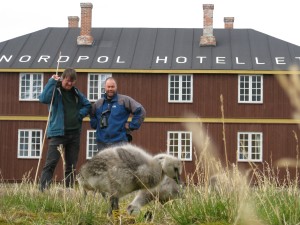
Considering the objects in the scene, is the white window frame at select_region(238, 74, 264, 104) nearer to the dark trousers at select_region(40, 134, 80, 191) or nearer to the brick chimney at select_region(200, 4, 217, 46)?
the brick chimney at select_region(200, 4, 217, 46)

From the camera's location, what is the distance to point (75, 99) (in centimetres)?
916

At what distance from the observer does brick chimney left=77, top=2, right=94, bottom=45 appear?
34.1m

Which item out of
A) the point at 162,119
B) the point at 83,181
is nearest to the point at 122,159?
the point at 83,181

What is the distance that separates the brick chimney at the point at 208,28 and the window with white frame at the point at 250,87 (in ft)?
10.2

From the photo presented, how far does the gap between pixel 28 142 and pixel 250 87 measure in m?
10.6

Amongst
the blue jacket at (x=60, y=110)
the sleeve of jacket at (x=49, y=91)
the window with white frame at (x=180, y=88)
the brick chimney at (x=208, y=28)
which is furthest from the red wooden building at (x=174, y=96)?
the sleeve of jacket at (x=49, y=91)

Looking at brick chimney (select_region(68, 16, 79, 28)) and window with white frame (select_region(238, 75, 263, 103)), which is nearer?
window with white frame (select_region(238, 75, 263, 103))

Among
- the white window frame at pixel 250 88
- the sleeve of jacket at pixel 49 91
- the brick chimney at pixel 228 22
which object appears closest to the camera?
the sleeve of jacket at pixel 49 91

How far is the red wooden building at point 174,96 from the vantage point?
30.7 m

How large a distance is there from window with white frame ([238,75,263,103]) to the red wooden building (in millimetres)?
46

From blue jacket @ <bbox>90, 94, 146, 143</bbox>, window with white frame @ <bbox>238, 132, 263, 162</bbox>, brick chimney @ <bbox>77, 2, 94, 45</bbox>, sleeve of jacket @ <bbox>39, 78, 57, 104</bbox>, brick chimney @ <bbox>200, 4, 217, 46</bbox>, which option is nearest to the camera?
sleeve of jacket @ <bbox>39, 78, 57, 104</bbox>

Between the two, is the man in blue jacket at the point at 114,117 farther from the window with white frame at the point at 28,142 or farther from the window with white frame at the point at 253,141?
the window with white frame at the point at 28,142

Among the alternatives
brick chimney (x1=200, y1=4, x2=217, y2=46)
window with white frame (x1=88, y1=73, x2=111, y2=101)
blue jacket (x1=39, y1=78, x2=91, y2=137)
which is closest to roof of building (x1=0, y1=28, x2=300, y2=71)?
brick chimney (x1=200, y1=4, x2=217, y2=46)

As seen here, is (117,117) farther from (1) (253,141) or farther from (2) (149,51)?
(2) (149,51)
